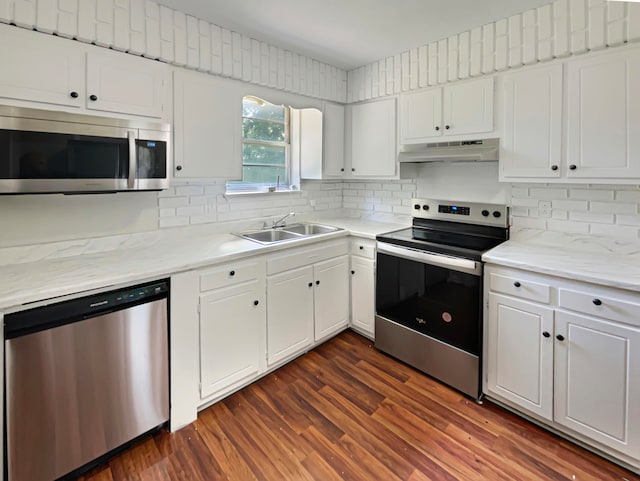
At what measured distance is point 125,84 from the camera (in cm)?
199

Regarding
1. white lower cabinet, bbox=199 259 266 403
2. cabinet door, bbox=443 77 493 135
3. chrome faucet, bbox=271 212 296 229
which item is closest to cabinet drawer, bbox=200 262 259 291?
white lower cabinet, bbox=199 259 266 403

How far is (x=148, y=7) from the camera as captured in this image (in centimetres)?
208

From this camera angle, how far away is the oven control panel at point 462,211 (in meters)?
2.64

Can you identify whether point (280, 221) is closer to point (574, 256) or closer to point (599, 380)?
point (574, 256)

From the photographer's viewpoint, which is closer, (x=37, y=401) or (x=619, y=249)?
(x=37, y=401)

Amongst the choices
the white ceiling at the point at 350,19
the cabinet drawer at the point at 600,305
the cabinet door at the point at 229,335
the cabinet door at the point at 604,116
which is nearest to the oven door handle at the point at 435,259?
the cabinet drawer at the point at 600,305

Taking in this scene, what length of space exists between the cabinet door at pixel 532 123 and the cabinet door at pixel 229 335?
2.03m

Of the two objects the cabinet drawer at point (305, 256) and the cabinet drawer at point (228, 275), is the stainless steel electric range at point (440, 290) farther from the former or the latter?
the cabinet drawer at point (228, 275)

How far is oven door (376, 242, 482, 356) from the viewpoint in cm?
222

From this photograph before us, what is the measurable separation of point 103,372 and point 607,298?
2569 millimetres

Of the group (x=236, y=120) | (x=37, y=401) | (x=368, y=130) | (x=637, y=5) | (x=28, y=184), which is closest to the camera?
(x=37, y=401)

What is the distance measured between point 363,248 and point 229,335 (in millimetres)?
1376

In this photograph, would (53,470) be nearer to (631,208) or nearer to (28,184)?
(28,184)

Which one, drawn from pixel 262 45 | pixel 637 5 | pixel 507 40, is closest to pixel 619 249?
pixel 637 5
